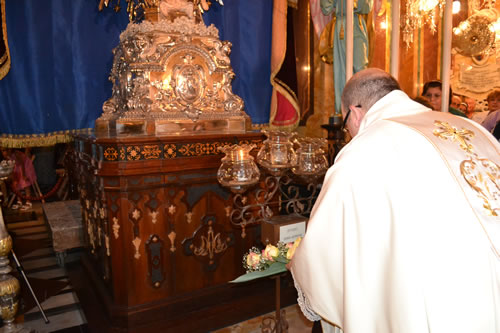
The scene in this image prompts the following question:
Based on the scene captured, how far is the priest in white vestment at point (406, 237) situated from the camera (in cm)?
127

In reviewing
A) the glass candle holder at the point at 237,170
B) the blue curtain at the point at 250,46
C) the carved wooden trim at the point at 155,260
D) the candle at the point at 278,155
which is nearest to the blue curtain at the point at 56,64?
the blue curtain at the point at 250,46

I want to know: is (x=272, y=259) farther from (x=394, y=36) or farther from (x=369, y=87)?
(x=394, y=36)

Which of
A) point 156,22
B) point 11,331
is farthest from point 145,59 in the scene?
point 11,331

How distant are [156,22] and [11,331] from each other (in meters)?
2.48

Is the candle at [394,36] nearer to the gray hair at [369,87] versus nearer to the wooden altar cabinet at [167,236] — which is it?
the gray hair at [369,87]

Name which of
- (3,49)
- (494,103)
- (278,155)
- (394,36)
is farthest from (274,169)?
(494,103)

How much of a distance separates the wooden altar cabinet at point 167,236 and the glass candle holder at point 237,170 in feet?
2.76

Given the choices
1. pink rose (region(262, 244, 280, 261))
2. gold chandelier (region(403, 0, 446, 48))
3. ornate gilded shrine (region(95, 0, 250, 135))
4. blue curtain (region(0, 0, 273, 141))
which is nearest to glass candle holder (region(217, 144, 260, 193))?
pink rose (region(262, 244, 280, 261))

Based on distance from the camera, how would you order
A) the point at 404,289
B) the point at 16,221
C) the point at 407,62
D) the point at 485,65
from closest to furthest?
the point at 404,289 < the point at 485,65 < the point at 407,62 < the point at 16,221

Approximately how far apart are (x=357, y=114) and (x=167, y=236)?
70.1 inches

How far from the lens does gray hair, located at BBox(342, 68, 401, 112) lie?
1604 mm

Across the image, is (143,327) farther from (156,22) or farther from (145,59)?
(156,22)

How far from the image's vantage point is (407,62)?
4988mm

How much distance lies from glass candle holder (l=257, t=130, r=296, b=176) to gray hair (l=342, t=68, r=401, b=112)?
0.58 m
